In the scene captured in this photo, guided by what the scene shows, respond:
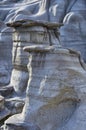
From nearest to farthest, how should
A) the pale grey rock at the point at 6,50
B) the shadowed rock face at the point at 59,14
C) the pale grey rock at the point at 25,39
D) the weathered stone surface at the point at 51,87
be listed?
the weathered stone surface at the point at 51,87, the pale grey rock at the point at 25,39, the pale grey rock at the point at 6,50, the shadowed rock face at the point at 59,14

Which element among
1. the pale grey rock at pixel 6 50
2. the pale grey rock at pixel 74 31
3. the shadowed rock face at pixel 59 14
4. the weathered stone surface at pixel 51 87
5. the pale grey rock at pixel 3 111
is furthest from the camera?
the shadowed rock face at pixel 59 14

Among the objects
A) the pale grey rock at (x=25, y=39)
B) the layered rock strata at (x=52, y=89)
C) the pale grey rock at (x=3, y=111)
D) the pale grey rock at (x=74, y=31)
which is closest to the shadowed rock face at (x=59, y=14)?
the pale grey rock at (x=74, y=31)

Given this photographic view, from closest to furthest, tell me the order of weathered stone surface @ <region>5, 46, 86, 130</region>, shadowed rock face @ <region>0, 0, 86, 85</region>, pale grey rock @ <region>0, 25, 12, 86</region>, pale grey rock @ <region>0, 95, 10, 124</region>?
weathered stone surface @ <region>5, 46, 86, 130</region>
pale grey rock @ <region>0, 95, 10, 124</region>
pale grey rock @ <region>0, 25, 12, 86</region>
shadowed rock face @ <region>0, 0, 86, 85</region>

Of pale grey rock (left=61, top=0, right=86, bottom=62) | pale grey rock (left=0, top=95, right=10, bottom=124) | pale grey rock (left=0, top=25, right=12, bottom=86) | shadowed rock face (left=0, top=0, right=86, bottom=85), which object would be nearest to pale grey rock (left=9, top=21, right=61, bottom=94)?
pale grey rock (left=0, top=95, right=10, bottom=124)

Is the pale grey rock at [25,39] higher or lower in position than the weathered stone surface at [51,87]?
lower

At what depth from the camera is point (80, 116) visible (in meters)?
5.84

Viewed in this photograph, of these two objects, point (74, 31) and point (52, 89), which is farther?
point (74, 31)

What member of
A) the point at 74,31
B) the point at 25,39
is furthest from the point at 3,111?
the point at 74,31

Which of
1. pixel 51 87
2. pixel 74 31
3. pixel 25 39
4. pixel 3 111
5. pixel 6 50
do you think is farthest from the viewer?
pixel 74 31

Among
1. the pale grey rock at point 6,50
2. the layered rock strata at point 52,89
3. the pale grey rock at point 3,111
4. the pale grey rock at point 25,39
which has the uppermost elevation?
the layered rock strata at point 52,89

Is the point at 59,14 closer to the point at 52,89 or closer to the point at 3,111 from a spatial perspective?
the point at 3,111

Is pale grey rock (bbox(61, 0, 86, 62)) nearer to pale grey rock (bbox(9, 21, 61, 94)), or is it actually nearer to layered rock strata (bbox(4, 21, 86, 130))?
pale grey rock (bbox(9, 21, 61, 94))

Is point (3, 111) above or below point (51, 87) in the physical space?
below

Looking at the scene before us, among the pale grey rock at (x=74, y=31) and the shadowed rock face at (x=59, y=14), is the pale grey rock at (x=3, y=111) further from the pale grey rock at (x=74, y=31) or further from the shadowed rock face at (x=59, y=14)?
the pale grey rock at (x=74, y=31)
